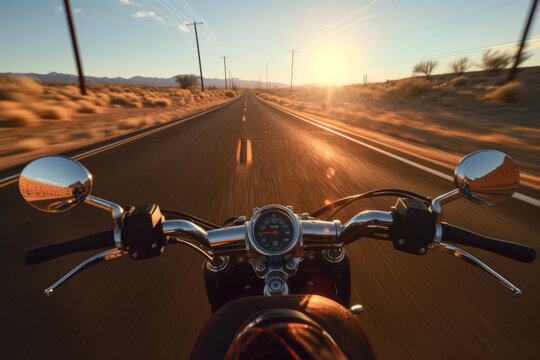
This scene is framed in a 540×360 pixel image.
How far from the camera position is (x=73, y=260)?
241 centimetres

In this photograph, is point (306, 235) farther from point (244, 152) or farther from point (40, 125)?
point (40, 125)

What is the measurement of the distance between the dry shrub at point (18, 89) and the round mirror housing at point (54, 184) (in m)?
17.1

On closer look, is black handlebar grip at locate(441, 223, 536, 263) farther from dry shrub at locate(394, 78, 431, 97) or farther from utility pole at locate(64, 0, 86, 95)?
dry shrub at locate(394, 78, 431, 97)

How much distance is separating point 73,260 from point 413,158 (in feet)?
20.3

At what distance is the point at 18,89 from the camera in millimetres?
13547

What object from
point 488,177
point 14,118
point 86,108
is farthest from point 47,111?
point 488,177

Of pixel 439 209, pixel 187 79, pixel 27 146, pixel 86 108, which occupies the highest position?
pixel 187 79

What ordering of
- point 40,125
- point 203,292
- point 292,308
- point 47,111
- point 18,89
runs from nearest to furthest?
point 292,308
point 203,292
point 40,125
point 47,111
point 18,89

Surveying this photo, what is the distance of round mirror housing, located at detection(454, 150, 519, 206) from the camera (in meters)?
1.08

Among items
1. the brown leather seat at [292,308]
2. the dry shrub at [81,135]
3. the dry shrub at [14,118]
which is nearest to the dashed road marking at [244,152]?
the brown leather seat at [292,308]

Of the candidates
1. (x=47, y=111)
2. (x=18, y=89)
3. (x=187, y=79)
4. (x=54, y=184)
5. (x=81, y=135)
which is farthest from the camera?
(x=187, y=79)

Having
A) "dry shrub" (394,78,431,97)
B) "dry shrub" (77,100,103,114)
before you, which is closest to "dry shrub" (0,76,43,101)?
"dry shrub" (77,100,103,114)

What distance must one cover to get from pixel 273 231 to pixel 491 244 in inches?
38.4

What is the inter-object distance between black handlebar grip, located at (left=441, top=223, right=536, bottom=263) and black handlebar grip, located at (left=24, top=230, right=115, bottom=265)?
152cm
